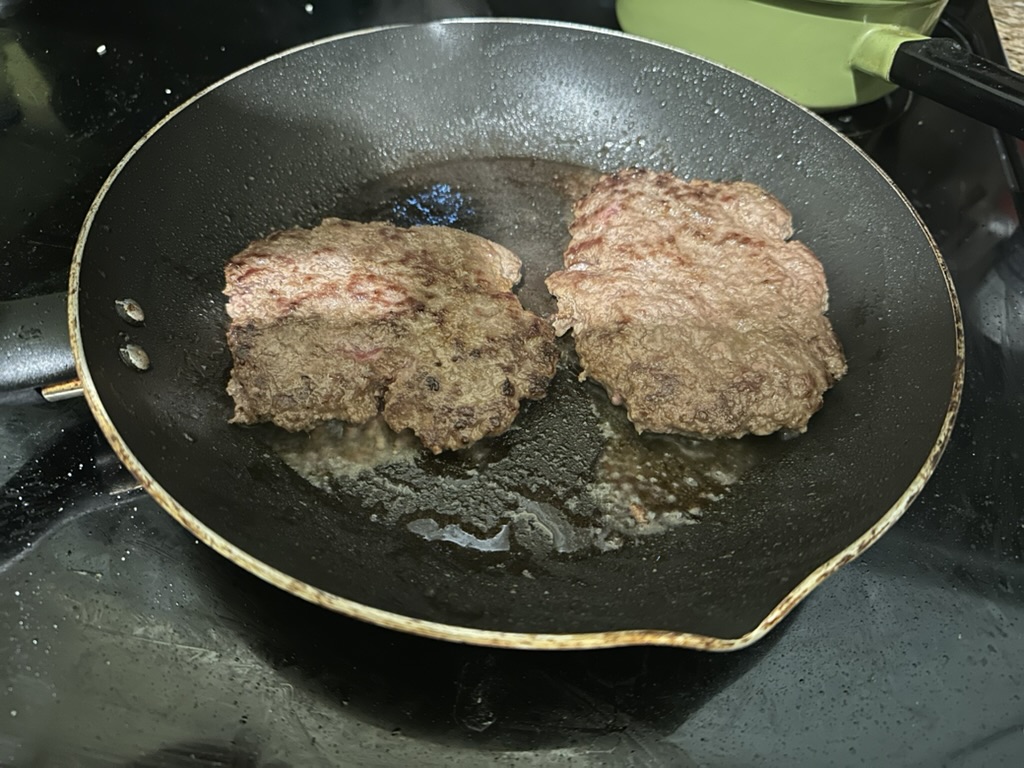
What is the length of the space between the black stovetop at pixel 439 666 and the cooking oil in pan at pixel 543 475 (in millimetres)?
207

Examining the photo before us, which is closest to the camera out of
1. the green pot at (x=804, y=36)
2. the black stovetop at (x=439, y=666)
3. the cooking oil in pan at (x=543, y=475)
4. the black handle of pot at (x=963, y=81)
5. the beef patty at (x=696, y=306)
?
the black stovetop at (x=439, y=666)

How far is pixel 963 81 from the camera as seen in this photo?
167 cm

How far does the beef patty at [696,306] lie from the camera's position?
1503 mm

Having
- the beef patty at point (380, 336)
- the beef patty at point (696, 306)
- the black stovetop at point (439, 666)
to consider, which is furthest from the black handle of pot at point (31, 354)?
the beef patty at point (696, 306)

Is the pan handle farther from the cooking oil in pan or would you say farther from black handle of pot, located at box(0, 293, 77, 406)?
black handle of pot, located at box(0, 293, 77, 406)

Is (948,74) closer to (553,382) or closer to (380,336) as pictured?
(553,382)

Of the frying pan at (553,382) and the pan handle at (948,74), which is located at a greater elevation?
the pan handle at (948,74)

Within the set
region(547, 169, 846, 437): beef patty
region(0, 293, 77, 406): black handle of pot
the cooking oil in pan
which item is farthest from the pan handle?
region(0, 293, 77, 406): black handle of pot

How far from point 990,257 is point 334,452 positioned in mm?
1771

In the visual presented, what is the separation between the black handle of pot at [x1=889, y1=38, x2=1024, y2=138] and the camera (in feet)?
5.28

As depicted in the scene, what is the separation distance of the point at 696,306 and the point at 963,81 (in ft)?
2.52

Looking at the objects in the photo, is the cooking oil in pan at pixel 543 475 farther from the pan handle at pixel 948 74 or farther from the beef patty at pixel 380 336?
the pan handle at pixel 948 74

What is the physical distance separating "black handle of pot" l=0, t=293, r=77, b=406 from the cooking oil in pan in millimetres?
428

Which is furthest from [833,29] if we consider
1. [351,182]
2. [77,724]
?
[77,724]
